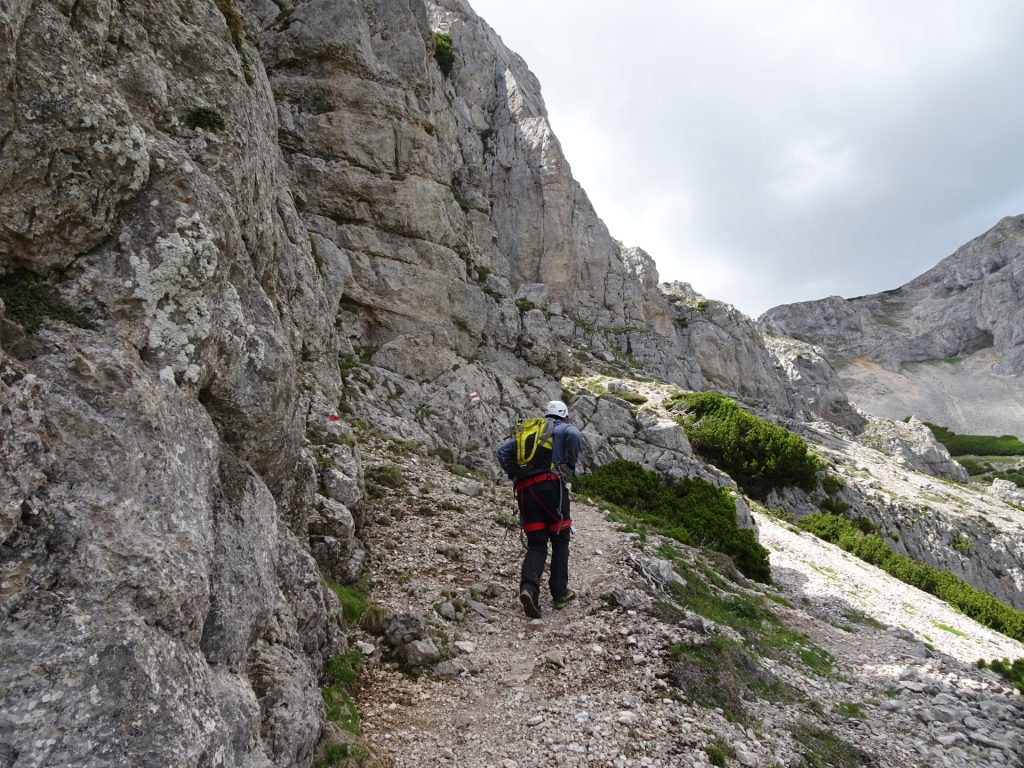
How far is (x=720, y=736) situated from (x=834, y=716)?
2.51m

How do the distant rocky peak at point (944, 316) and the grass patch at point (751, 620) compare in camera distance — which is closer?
the grass patch at point (751, 620)

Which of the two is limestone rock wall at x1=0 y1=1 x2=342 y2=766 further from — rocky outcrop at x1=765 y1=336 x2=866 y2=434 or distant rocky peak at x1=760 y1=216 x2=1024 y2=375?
distant rocky peak at x1=760 y1=216 x2=1024 y2=375

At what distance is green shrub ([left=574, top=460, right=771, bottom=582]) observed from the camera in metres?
16.5

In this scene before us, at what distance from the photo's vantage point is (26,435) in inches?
136

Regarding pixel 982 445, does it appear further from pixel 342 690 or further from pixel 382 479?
pixel 342 690

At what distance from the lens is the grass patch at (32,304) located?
13.0ft

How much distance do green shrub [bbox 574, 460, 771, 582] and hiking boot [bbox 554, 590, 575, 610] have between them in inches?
291

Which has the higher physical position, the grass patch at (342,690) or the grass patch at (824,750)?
the grass patch at (342,690)

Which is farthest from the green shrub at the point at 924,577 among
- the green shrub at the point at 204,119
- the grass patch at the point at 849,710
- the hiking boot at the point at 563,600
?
the green shrub at the point at 204,119

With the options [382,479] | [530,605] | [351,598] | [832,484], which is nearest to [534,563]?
[530,605]

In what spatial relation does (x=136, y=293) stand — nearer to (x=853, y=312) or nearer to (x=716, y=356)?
(x=716, y=356)

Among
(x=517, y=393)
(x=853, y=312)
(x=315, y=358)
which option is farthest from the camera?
(x=853, y=312)

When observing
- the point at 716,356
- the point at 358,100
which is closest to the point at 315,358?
the point at 358,100

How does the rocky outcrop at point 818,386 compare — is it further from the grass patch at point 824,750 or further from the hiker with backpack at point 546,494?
the grass patch at point 824,750
